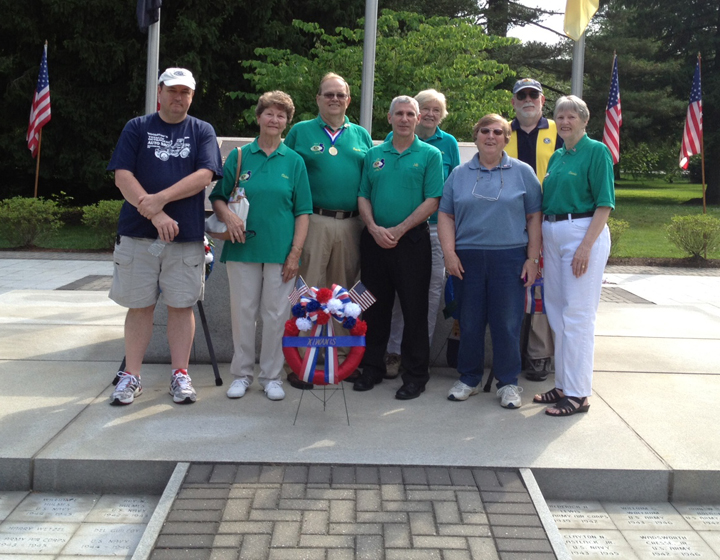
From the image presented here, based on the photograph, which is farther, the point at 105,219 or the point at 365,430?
the point at 105,219

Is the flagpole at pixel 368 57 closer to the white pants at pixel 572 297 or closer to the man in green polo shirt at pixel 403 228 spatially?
the man in green polo shirt at pixel 403 228

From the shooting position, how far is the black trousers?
16.0 ft

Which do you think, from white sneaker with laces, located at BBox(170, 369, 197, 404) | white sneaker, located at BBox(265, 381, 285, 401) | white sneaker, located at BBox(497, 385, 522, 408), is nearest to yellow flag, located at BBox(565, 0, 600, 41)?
white sneaker, located at BBox(497, 385, 522, 408)

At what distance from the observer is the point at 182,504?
3332 millimetres

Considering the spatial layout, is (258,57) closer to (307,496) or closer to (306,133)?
(306,133)

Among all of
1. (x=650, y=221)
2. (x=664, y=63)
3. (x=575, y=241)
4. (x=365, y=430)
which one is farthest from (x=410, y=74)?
(x=664, y=63)

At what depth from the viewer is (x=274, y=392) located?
4.77 metres

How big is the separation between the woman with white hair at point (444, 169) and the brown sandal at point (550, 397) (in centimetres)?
93

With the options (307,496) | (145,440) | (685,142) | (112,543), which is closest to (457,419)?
(307,496)

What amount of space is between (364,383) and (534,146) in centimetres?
203

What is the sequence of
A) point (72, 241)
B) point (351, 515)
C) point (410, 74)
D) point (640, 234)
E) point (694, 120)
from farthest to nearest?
point (640, 234), point (694, 120), point (72, 241), point (410, 74), point (351, 515)

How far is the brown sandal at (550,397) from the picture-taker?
486cm

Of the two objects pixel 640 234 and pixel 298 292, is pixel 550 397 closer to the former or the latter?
pixel 298 292

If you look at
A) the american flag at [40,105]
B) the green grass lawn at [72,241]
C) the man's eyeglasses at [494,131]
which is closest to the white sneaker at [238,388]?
the man's eyeglasses at [494,131]
